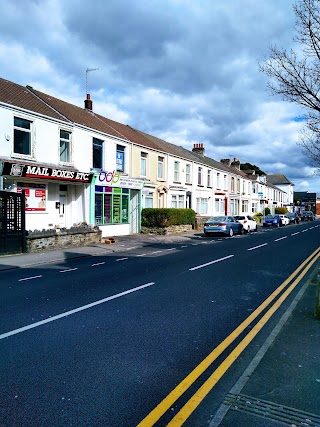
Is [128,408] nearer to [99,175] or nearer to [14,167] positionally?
[14,167]

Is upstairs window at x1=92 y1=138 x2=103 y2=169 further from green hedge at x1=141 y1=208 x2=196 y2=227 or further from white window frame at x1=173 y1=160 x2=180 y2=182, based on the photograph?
white window frame at x1=173 y1=160 x2=180 y2=182

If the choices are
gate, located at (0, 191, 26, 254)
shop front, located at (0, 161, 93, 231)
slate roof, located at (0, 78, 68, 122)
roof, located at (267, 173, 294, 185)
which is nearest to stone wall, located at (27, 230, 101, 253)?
gate, located at (0, 191, 26, 254)

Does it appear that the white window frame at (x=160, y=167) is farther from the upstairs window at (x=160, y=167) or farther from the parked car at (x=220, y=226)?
the parked car at (x=220, y=226)

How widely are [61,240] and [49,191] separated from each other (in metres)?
3.34

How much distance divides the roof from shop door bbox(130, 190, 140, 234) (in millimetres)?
72334

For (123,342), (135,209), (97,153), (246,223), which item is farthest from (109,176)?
(123,342)

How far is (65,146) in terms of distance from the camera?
65.9 feet

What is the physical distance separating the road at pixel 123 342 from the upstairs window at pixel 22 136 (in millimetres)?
8809

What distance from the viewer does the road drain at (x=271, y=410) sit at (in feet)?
10.9

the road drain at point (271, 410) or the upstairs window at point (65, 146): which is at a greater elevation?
the upstairs window at point (65, 146)

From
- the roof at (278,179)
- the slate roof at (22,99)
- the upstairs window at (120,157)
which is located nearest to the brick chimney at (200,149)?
the upstairs window at (120,157)

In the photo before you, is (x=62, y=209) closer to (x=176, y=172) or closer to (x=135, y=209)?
(x=135, y=209)

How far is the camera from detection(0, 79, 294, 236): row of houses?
1703cm

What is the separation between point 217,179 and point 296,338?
37687 mm
